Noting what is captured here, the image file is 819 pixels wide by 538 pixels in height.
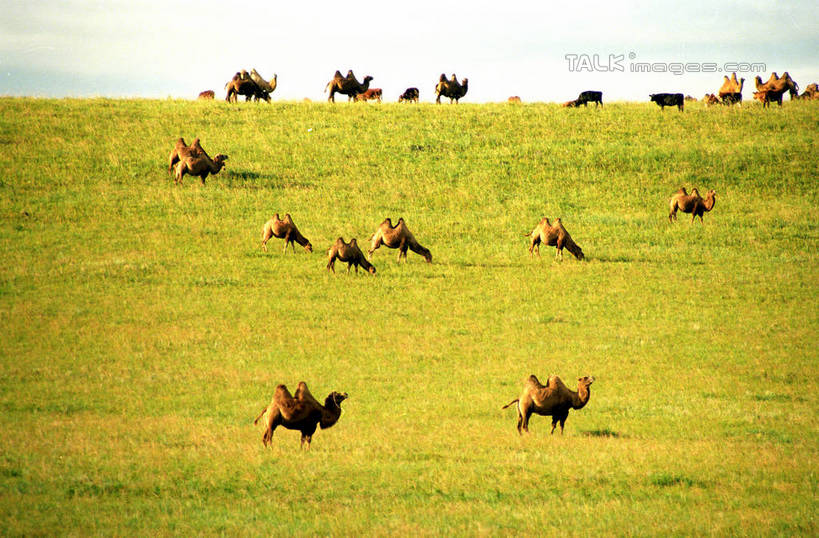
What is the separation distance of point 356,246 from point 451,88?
1268 inches

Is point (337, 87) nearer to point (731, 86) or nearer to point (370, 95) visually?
point (370, 95)

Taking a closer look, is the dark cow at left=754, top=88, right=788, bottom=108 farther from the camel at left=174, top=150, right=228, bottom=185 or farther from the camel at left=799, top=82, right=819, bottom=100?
the camel at left=174, top=150, right=228, bottom=185

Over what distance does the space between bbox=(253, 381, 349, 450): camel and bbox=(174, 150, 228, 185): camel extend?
2715 cm

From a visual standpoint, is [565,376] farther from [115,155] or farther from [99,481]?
[115,155]

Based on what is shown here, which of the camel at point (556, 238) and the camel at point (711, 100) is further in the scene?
the camel at point (711, 100)

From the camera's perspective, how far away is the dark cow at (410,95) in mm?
61000

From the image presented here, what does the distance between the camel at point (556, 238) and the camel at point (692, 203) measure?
310 inches

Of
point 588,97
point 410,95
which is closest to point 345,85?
point 410,95

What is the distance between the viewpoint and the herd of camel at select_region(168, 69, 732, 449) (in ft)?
44.6

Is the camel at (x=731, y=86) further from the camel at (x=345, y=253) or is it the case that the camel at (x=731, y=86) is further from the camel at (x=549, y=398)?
the camel at (x=549, y=398)

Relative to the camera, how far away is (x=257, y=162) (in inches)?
1758

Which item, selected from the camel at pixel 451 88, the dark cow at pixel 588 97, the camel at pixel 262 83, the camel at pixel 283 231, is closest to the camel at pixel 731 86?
the dark cow at pixel 588 97

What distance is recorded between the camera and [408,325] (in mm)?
23703

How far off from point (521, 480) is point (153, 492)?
5.11 meters
